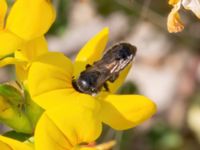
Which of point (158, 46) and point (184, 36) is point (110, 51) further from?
point (158, 46)

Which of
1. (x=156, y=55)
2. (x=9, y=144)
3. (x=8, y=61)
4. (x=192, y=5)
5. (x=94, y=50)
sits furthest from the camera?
(x=156, y=55)

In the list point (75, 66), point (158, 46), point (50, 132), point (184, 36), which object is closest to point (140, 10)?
point (184, 36)

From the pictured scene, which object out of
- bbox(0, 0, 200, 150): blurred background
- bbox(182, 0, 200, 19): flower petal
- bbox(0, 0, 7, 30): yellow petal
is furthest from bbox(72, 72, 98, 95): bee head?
bbox(0, 0, 200, 150): blurred background

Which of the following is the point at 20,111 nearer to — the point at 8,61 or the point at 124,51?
the point at 8,61

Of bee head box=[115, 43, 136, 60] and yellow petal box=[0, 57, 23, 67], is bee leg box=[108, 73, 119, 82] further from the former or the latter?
yellow petal box=[0, 57, 23, 67]

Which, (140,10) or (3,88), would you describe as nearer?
(3,88)

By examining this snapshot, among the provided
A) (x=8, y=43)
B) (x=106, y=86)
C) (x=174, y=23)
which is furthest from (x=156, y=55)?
(x=8, y=43)
